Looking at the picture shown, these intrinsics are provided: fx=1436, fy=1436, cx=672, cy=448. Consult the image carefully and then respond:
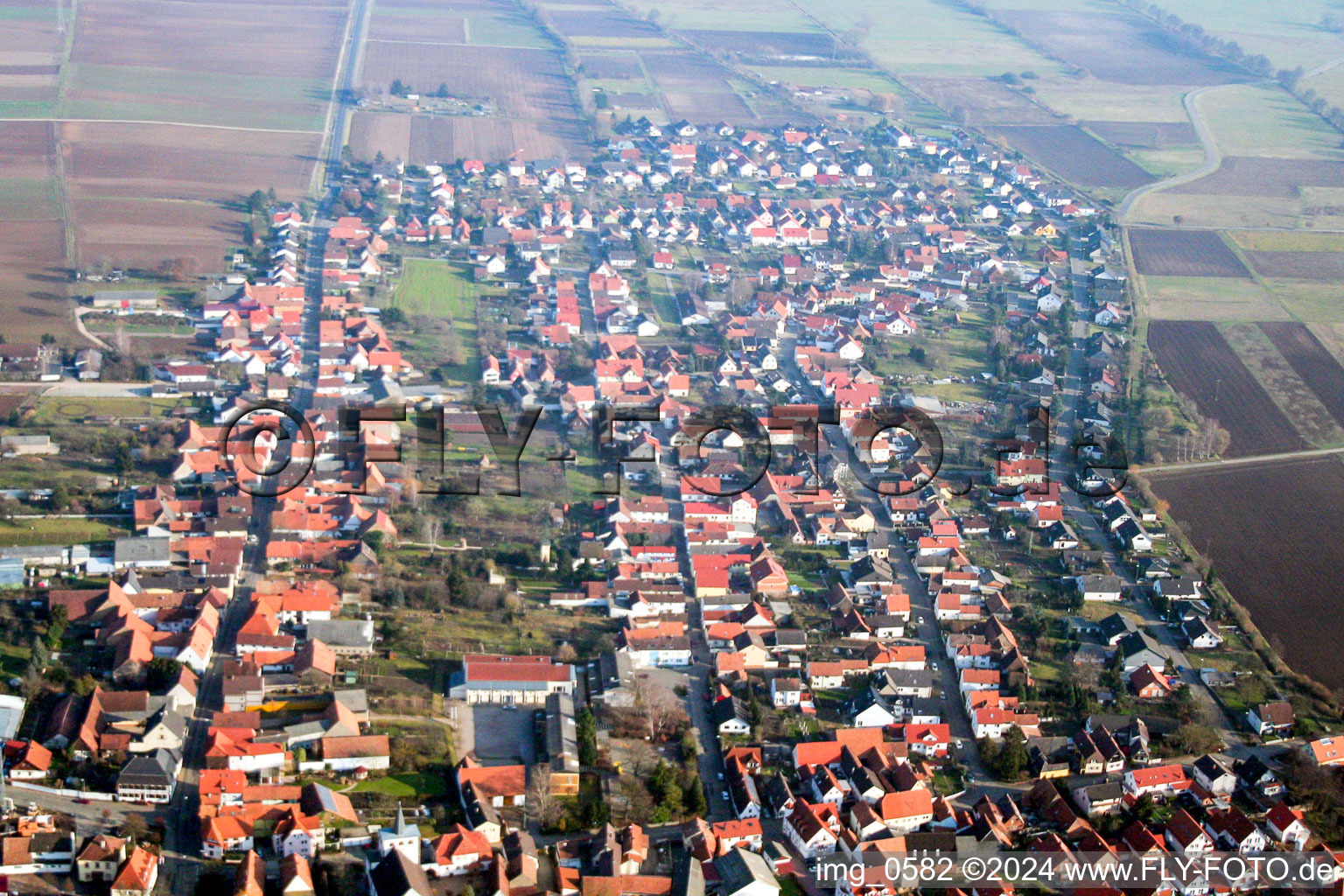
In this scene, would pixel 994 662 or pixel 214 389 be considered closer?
pixel 994 662

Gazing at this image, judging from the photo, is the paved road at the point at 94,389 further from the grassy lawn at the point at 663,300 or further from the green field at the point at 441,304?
A: the grassy lawn at the point at 663,300

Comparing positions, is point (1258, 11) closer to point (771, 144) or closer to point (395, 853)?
point (771, 144)

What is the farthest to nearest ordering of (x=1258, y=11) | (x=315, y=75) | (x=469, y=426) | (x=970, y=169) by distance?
(x=1258, y=11) → (x=315, y=75) → (x=970, y=169) → (x=469, y=426)

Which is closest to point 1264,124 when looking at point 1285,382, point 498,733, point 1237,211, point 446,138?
point 1237,211

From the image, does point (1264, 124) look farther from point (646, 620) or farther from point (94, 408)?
point (94, 408)

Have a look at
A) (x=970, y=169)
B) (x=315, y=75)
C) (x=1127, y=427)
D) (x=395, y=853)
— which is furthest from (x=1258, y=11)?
(x=395, y=853)
